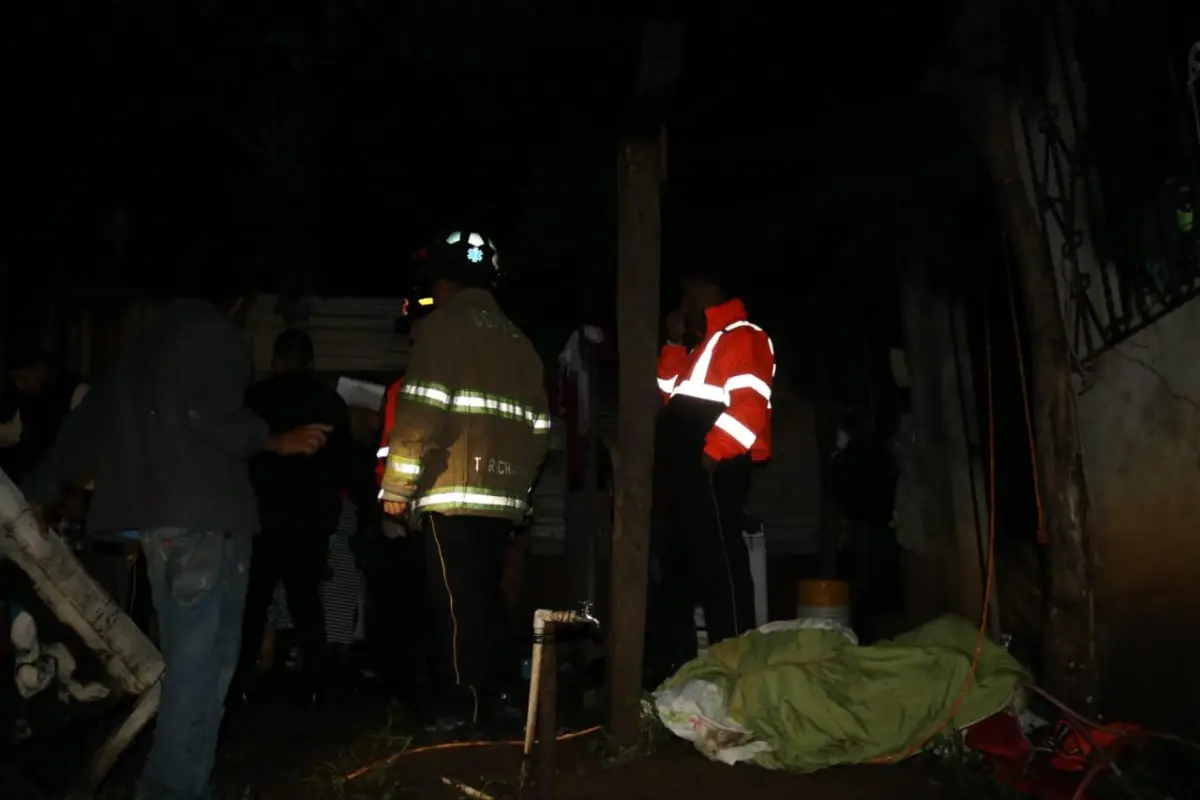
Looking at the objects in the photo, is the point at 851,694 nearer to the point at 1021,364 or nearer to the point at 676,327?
the point at 1021,364

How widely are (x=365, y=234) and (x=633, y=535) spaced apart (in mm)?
7973

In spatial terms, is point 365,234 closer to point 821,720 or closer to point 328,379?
point 328,379

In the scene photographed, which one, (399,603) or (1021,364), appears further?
(399,603)

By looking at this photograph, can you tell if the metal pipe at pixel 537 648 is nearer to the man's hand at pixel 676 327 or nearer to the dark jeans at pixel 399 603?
the man's hand at pixel 676 327

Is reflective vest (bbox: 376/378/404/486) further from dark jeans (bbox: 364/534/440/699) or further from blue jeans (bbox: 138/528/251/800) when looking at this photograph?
blue jeans (bbox: 138/528/251/800)

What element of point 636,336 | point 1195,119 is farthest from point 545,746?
point 1195,119

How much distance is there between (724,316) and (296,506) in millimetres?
2735

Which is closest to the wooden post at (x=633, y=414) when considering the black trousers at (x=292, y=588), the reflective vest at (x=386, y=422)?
Result: the reflective vest at (x=386, y=422)

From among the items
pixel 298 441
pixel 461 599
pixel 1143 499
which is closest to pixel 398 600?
pixel 461 599

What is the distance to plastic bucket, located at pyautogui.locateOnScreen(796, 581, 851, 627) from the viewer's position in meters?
6.27

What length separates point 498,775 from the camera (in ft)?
14.0

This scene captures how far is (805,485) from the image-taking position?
8367 mm

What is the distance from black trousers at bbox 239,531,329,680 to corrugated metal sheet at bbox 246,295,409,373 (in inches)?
77.5

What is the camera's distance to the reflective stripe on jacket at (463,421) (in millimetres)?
4566
